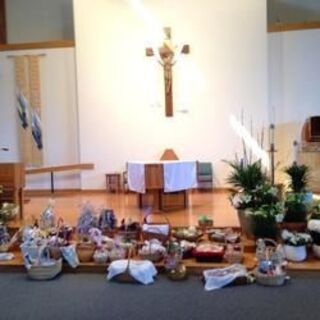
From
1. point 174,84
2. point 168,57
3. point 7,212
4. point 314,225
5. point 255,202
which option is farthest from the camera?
point 174,84

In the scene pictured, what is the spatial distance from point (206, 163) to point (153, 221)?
255 centimetres

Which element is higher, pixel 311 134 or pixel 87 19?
pixel 87 19

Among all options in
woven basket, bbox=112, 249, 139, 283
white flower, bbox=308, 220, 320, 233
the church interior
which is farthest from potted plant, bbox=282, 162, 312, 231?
woven basket, bbox=112, 249, 139, 283

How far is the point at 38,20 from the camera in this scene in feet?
28.6

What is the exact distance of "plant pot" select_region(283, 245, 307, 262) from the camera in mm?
4484

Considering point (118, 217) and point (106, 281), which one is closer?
point (106, 281)

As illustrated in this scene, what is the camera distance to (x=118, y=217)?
19.1 ft

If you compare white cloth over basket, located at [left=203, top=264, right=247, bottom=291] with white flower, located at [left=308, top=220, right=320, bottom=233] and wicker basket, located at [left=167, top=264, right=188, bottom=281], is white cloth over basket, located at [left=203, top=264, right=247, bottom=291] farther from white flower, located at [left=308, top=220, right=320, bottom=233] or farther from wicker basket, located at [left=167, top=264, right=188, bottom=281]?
white flower, located at [left=308, top=220, right=320, bottom=233]

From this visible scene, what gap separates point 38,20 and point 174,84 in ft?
9.29

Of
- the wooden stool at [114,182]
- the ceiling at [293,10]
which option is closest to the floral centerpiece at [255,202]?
the wooden stool at [114,182]

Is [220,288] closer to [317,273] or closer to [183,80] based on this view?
[317,273]

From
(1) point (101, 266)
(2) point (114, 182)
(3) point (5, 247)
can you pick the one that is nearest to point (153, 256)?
(1) point (101, 266)

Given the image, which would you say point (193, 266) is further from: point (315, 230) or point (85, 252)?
point (315, 230)

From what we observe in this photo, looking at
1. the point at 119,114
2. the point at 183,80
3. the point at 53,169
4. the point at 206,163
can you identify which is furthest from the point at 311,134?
the point at 53,169
